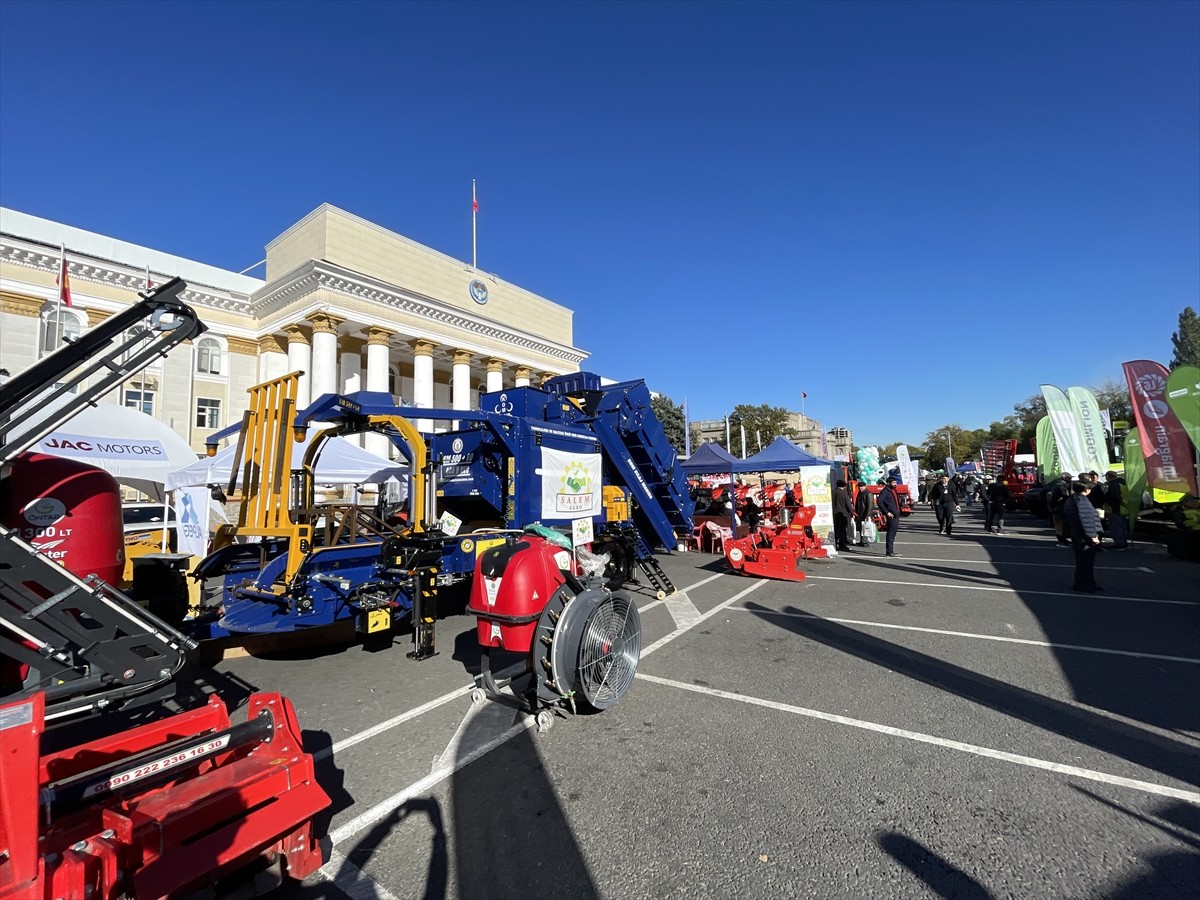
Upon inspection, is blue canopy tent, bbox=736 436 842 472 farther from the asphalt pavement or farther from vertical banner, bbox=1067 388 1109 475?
vertical banner, bbox=1067 388 1109 475

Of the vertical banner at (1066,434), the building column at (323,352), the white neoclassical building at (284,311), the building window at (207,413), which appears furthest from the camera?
the building window at (207,413)

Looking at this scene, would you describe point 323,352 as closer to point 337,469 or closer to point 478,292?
point 478,292

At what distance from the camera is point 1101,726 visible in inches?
153

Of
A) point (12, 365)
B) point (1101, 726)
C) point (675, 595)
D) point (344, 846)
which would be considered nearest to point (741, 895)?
point (344, 846)

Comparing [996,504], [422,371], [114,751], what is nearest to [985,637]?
[114,751]

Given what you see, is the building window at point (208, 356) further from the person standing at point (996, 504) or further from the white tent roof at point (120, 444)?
the person standing at point (996, 504)

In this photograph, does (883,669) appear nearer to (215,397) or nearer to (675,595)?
(675,595)

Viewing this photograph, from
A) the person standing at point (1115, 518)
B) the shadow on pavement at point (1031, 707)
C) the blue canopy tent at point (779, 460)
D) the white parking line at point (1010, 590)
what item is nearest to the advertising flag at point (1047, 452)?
the person standing at point (1115, 518)

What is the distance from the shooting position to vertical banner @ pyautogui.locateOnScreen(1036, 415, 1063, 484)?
2038 cm

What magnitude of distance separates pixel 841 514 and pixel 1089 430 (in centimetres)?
1204

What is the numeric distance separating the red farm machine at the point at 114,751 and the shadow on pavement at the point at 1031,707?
4.81m

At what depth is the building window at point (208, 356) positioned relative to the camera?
28.0m

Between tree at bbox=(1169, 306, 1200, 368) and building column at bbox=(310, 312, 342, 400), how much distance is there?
2972 inches

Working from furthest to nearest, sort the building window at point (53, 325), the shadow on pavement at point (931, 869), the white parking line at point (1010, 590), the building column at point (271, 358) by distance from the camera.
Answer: the building column at point (271, 358), the building window at point (53, 325), the white parking line at point (1010, 590), the shadow on pavement at point (931, 869)
